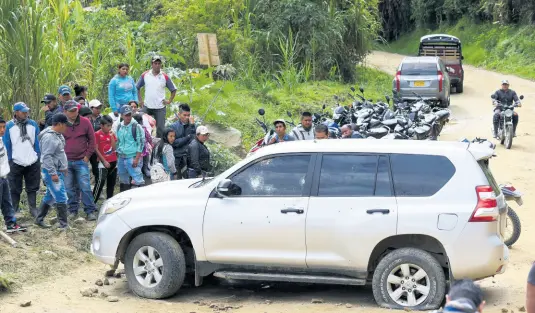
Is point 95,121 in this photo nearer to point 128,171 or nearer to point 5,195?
point 128,171

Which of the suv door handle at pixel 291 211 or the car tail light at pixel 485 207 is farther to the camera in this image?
the suv door handle at pixel 291 211

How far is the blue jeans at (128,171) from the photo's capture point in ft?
43.0

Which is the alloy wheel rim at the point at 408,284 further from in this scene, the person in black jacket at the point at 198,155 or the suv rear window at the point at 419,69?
the suv rear window at the point at 419,69

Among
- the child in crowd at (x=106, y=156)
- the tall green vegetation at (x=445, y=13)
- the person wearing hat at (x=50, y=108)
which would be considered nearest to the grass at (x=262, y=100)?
the child in crowd at (x=106, y=156)

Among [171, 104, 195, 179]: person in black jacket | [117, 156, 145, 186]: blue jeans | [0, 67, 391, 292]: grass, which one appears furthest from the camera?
[171, 104, 195, 179]: person in black jacket

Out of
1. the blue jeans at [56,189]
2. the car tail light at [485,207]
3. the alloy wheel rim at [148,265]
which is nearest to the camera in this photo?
the car tail light at [485,207]

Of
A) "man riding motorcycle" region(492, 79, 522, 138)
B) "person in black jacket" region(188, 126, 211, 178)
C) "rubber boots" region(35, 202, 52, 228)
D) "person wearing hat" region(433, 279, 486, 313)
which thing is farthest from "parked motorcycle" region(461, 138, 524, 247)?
"man riding motorcycle" region(492, 79, 522, 138)

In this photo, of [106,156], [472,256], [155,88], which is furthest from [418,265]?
[155,88]

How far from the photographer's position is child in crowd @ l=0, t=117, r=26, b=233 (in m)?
11.2

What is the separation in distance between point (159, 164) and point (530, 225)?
18.0 ft

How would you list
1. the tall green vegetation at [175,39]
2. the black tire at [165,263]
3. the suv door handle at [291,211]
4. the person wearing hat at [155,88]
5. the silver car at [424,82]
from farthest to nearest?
the silver car at [424,82]
the person wearing hat at [155,88]
the tall green vegetation at [175,39]
the black tire at [165,263]
the suv door handle at [291,211]

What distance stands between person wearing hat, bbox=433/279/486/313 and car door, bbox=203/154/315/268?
4.44 metres

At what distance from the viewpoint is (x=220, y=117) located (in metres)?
19.1

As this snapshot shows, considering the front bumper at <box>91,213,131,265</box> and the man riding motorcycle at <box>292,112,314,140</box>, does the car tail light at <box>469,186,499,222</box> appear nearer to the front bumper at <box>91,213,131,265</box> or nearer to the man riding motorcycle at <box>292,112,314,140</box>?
the front bumper at <box>91,213,131,265</box>
